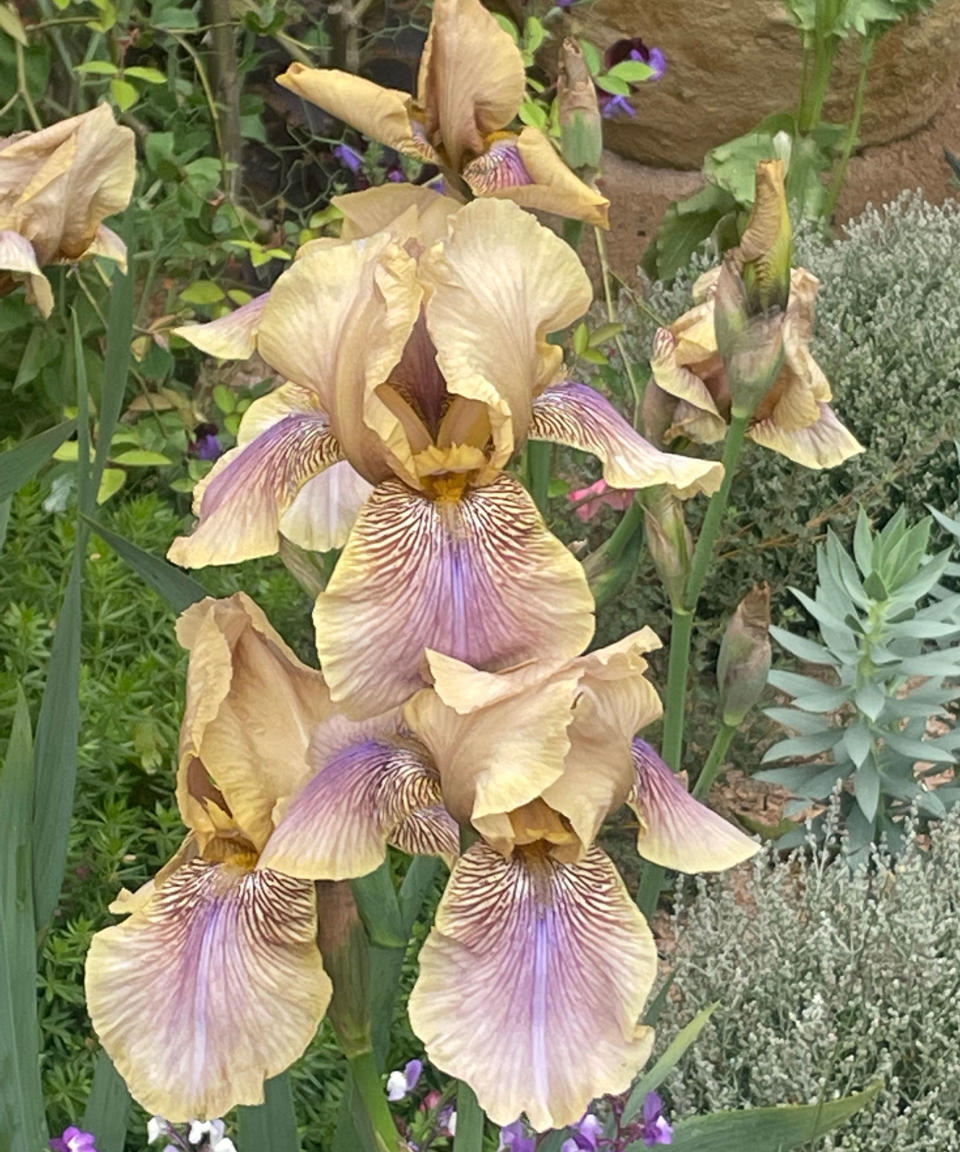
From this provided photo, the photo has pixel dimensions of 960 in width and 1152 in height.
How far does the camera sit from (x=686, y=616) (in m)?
1.02

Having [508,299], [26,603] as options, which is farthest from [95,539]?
[508,299]

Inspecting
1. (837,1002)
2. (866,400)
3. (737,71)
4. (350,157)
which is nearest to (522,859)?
(837,1002)

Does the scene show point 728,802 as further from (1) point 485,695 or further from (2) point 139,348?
(1) point 485,695

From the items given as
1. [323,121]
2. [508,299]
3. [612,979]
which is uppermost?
[508,299]

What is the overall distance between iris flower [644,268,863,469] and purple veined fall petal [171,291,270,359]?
0.99 feet

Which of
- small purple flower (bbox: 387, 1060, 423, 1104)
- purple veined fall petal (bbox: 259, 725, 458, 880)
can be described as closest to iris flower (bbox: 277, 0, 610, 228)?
purple veined fall petal (bbox: 259, 725, 458, 880)

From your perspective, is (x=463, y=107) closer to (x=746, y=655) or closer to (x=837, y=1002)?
(x=746, y=655)

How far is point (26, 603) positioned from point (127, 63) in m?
1.56

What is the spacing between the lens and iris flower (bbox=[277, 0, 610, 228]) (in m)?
0.97

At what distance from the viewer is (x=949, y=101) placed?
170 inches

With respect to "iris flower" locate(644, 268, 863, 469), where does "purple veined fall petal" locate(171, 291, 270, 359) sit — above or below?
above

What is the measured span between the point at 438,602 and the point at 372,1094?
0.31 meters

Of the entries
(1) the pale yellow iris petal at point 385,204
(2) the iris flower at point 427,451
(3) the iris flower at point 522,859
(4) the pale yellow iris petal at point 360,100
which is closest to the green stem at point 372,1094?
(3) the iris flower at point 522,859

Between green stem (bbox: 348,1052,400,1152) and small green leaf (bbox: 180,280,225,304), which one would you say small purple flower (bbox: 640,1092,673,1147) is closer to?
green stem (bbox: 348,1052,400,1152)
